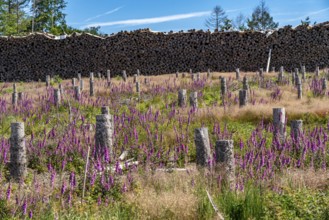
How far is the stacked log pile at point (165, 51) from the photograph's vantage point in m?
24.2

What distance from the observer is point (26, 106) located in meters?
11.4

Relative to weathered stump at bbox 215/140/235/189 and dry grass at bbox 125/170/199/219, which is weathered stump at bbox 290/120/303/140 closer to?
weathered stump at bbox 215/140/235/189

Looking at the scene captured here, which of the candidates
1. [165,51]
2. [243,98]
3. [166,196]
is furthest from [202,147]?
[165,51]

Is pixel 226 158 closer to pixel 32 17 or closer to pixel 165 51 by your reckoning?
pixel 165 51

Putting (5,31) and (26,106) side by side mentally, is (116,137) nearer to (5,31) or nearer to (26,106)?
(26,106)

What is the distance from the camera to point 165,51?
81.2ft

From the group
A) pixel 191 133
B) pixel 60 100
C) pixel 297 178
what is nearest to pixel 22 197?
pixel 297 178

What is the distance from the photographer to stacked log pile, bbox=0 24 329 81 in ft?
79.4

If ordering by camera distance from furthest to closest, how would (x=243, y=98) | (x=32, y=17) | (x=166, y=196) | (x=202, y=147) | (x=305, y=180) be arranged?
(x=32, y=17) → (x=243, y=98) → (x=202, y=147) → (x=305, y=180) → (x=166, y=196)

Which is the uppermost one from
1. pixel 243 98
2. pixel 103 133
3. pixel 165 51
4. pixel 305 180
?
pixel 165 51

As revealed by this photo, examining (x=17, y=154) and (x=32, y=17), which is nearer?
(x=17, y=154)

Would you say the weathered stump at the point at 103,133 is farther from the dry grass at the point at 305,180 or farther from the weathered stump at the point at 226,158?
the dry grass at the point at 305,180

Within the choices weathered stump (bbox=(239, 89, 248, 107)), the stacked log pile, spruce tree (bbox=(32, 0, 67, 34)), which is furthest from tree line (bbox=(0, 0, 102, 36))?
weathered stump (bbox=(239, 89, 248, 107))

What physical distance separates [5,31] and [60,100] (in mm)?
31753
